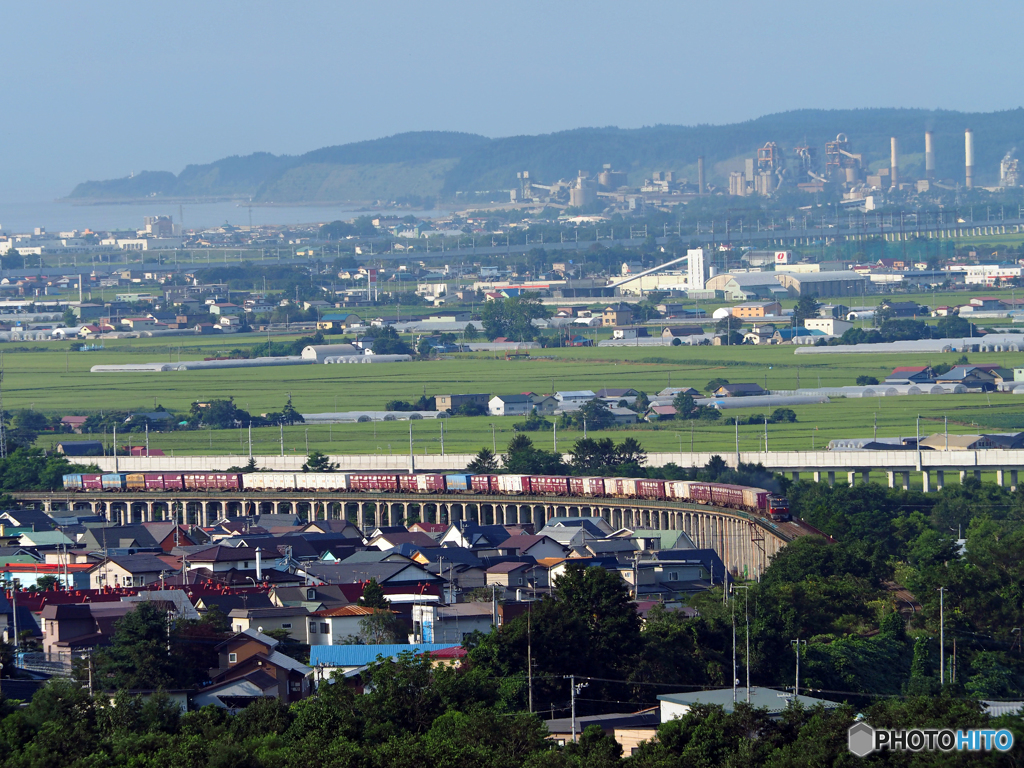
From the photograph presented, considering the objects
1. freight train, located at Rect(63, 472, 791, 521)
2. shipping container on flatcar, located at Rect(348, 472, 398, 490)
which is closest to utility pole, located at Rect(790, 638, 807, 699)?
freight train, located at Rect(63, 472, 791, 521)

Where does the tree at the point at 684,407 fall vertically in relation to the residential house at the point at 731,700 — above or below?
below

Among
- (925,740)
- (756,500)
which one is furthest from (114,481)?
(925,740)

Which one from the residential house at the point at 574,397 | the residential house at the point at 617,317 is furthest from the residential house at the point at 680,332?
the residential house at the point at 574,397

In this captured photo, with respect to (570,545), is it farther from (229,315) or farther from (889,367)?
(229,315)

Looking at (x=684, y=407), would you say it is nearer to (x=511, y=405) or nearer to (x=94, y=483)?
(x=511, y=405)

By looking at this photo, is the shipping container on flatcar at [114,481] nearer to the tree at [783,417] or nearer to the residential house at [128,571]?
the residential house at [128,571]

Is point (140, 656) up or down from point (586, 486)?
up

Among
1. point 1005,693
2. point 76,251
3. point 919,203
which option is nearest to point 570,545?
point 1005,693

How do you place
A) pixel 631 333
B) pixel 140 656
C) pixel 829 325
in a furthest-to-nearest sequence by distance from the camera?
pixel 631 333, pixel 829 325, pixel 140 656
